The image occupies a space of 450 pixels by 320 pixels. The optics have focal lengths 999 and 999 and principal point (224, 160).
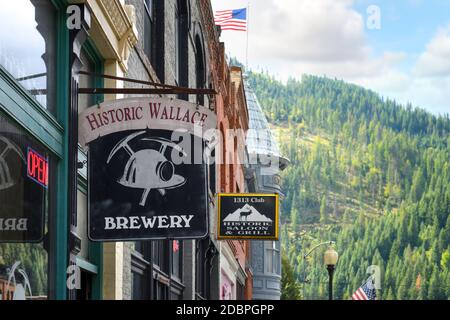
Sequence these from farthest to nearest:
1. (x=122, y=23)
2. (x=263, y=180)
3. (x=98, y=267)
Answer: (x=263, y=180)
(x=122, y=23)
(x=98, y=267)

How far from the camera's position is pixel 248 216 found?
2417 cm

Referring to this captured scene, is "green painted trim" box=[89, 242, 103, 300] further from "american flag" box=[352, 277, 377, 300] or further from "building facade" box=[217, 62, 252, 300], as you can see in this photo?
"american flag" box=[352, 277, 377, 300]

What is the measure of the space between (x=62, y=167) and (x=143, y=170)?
1011mm

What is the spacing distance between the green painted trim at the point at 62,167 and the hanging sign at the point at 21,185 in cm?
42

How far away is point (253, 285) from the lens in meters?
53.8

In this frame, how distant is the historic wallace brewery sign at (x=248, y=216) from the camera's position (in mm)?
23812

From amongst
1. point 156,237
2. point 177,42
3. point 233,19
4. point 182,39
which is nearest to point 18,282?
point 156,237

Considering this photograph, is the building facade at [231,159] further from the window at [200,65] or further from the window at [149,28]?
the window at [149,28]

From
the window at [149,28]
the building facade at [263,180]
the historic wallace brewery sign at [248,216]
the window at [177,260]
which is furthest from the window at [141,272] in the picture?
the building facade at [263,180]

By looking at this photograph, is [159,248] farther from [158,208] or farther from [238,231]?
[158,208]

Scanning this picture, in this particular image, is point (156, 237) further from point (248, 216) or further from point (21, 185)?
point (248, 216)
